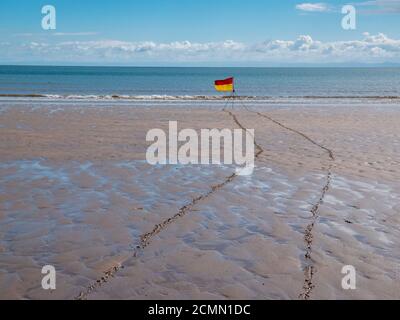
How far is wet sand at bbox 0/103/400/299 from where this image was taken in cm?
545

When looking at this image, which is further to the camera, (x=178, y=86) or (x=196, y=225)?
(x=178, y=86)

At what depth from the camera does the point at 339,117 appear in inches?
1057

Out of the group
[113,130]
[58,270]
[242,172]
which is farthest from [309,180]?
[113,130]

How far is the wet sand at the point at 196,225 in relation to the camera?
5445 millimetres

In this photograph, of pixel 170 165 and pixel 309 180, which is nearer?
pixel 309 180

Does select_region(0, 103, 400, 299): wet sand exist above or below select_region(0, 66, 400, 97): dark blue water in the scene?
below

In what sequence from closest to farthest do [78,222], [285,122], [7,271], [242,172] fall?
[7,271] < [78,222] < [242,172] < [285,122]

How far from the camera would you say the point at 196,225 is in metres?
7.60

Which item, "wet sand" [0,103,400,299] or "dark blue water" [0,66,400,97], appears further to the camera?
"dark blue water" [0,66,400,97]

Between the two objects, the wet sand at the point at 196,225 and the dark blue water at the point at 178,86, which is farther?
A: the dark blue water at the point at 178,86

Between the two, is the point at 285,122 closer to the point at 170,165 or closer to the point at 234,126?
the point at 234,126

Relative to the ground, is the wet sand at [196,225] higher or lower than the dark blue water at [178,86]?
lower

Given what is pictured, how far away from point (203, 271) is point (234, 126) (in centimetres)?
1641

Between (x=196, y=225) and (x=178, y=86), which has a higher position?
(x=178, y=86)
